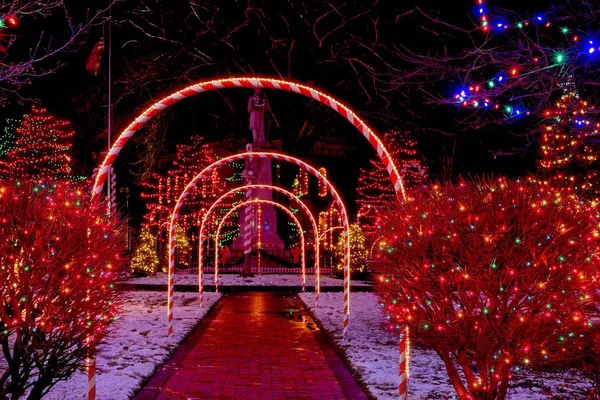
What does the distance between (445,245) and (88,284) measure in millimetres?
3169

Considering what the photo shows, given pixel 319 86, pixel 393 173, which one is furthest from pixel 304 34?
pixel 393 173

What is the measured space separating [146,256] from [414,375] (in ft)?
71.5

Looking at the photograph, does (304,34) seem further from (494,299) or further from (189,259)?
(494,299)

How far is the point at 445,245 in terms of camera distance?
259 inches

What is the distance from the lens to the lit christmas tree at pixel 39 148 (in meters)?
41.0

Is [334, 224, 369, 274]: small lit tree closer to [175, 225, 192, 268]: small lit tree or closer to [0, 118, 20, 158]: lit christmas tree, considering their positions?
[175, 225, 192, 268]: small lit tree

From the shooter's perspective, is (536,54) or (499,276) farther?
(536,54)

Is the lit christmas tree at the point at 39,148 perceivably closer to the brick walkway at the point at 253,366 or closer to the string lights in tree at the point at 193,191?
the string lights in tree at the point at 193,191

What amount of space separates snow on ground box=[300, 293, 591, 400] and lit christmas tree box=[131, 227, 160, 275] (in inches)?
647

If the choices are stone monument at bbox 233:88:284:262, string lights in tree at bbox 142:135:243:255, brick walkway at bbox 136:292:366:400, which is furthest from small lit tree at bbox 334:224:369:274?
string lights in tree at bbox 142:135:243:255

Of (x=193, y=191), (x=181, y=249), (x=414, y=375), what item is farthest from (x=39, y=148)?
(x=414, y=375)

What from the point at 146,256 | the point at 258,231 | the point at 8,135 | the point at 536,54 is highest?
the point at 8,135

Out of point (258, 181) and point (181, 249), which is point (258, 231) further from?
point (181, 249)

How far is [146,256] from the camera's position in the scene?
1188 inches
